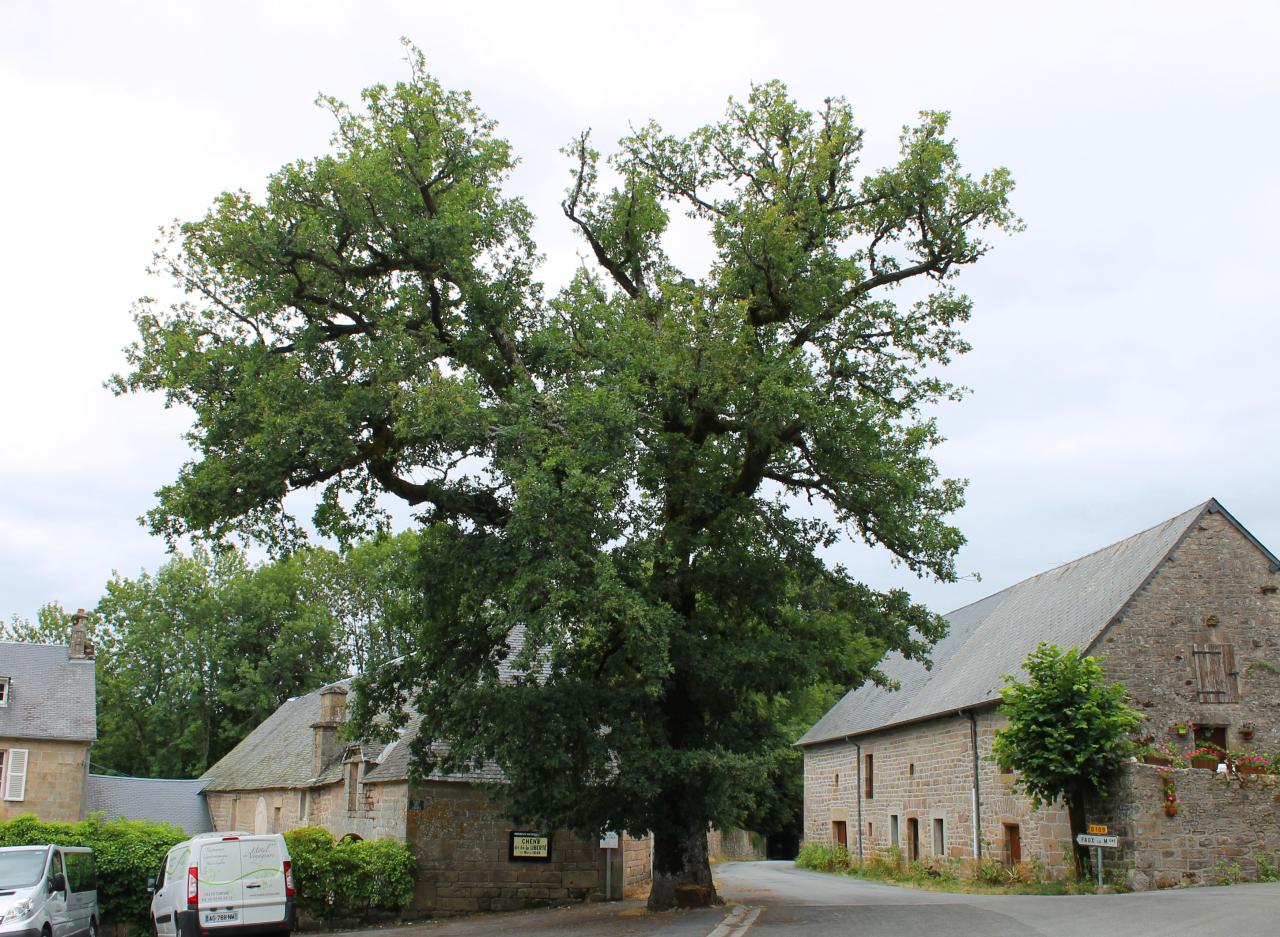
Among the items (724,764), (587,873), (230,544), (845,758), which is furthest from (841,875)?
(230,544)

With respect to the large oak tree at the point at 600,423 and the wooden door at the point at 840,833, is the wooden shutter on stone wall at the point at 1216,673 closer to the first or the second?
the large oak tree at the point at 600,423

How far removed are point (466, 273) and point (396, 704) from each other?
843cm

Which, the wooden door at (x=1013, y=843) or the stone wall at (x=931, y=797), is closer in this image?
the stone wall at (x=931, y=797)

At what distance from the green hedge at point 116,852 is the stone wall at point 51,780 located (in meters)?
17.8

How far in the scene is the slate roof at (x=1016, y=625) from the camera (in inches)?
998

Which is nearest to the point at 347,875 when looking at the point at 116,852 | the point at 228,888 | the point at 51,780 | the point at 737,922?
the point at 116,852

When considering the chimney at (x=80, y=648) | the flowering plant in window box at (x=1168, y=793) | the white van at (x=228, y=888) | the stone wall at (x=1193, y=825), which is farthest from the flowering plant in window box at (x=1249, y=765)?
the chimney at (x=80, y=648)

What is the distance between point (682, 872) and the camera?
19.7 m

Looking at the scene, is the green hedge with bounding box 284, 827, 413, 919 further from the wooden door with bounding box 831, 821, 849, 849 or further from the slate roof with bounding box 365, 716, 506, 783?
the wooden door with bounding box 831, 821, 849, 849

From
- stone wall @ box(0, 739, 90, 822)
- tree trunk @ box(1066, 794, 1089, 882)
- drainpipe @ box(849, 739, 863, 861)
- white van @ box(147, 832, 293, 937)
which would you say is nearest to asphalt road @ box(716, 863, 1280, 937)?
tree trunk @ box(1066, 794, 1089, 882)

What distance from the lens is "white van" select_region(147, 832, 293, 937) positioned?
54.6ft

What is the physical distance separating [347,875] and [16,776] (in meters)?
20.6

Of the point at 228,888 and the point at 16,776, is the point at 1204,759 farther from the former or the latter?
the point at 16,776

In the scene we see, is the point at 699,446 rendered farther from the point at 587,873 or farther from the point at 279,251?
the point at 587,873
